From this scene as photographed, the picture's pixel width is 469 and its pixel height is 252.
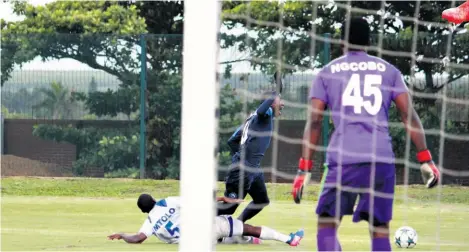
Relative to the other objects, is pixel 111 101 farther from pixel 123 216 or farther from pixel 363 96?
pixel 363 96

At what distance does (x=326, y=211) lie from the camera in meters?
8.00

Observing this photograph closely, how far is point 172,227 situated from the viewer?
35.4 ft

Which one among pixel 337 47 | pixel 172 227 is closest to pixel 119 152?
pixel 337 47

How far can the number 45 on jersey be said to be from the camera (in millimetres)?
8016

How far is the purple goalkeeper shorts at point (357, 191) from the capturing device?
7961mm

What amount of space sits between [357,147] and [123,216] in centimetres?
727

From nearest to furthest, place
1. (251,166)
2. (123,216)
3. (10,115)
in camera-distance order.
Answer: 1. (251,166)
2. (123,216)
3. (10,115)

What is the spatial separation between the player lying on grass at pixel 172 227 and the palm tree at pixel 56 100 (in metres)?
10.1

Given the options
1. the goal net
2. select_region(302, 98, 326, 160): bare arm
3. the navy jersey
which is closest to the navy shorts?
the navy jersey

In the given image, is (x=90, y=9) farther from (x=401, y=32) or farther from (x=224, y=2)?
(x=401, y=32)

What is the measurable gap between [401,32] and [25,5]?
8.33 meters

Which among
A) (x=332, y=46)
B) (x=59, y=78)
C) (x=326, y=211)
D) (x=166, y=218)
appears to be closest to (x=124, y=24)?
(x=59, y=78)

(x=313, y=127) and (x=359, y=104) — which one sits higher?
(x=359, y=104)

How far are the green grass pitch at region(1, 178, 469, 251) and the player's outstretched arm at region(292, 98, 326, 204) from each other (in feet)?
9.17
